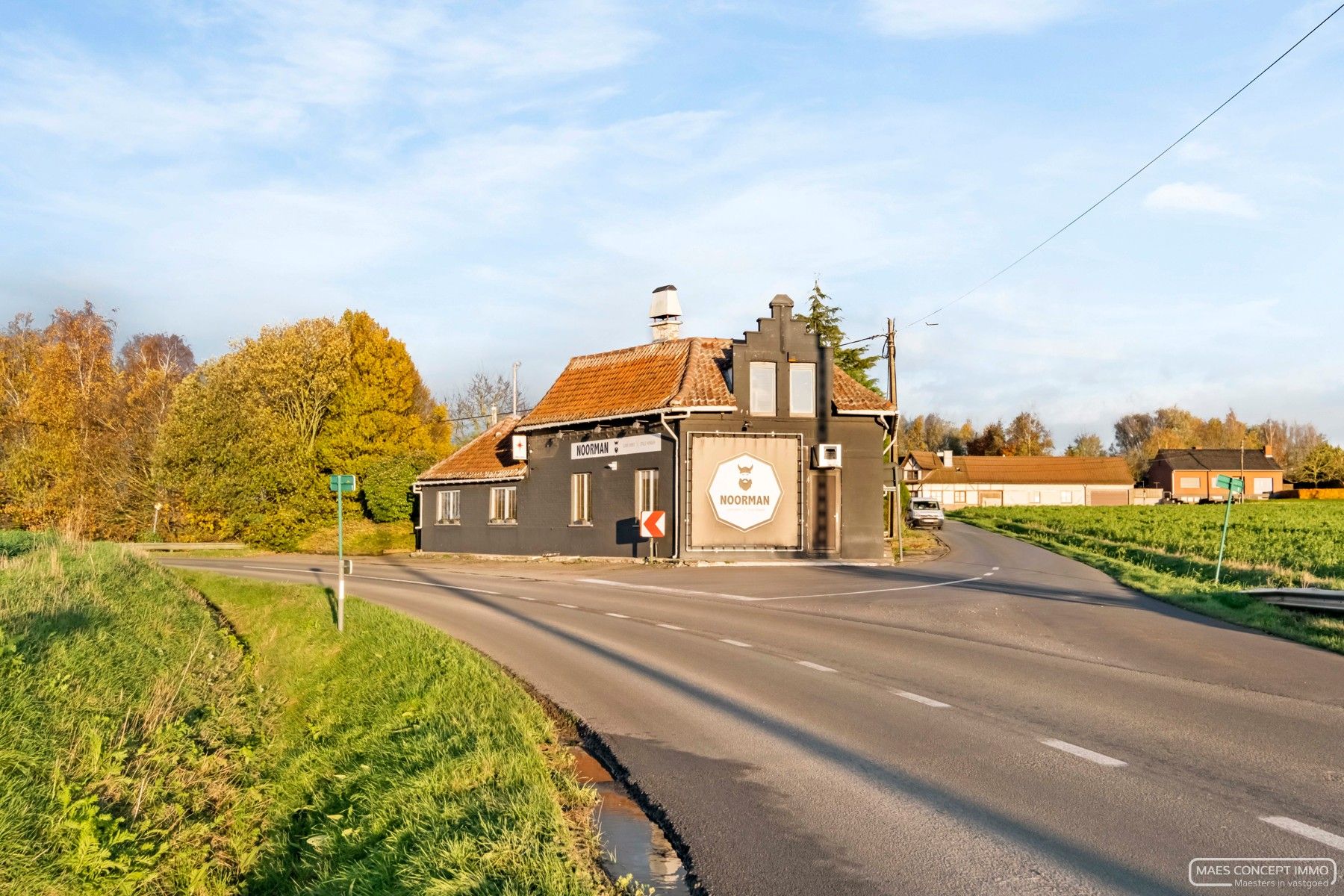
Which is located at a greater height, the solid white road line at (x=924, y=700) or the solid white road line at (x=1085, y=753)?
the solid white road line at (x=1085, y=753)

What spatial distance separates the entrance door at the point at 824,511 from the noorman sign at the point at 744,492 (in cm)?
121

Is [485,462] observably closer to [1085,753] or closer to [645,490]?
[645,490]

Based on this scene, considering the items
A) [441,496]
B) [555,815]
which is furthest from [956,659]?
[441,496]

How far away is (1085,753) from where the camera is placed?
7277mm

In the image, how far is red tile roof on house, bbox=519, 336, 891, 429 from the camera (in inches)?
1234

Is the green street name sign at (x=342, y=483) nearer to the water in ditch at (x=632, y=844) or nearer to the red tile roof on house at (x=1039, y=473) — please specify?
the water in ditch at (x=632, y=844)

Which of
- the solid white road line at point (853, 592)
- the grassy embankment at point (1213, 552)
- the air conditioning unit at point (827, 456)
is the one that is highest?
the air conditioning unit at point (827, 456)

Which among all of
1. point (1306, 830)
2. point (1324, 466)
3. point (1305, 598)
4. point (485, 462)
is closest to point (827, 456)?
point (485, 462)

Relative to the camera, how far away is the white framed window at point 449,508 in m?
39.9

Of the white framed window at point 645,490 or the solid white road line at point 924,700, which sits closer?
the solid white road line at point 924,700

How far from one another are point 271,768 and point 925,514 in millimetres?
57066

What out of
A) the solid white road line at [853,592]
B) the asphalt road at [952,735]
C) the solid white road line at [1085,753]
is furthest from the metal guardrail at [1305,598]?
the solid white road line at [1085,753]

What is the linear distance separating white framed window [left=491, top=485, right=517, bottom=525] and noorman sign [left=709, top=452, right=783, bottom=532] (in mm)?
9142

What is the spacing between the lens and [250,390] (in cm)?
4609
